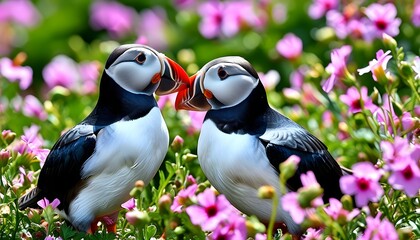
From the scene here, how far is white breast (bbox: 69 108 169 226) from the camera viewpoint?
2531mm

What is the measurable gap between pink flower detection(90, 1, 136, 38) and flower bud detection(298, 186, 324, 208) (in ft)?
13.4

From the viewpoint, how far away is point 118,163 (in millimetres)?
2537

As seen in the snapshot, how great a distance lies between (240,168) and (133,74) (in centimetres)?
41

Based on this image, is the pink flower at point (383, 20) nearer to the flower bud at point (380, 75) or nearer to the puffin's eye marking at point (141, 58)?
the flower bud at point (380, 75)

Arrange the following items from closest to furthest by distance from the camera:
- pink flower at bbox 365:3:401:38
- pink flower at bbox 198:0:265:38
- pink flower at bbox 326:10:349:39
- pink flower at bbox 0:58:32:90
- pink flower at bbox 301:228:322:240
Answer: pink flower at bbox 301:228:322:240, pink flower at bbox 365:3:401:38, pink flower at bbox 0:58:32:90, pink flower at bbox 326:10:349:39, pink flower at bbox 198:0:265:38

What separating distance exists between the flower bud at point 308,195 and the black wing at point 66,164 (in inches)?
28.4

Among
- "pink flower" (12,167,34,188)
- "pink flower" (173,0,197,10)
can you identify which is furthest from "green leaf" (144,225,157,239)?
"pink flower" (173,0,197,10)

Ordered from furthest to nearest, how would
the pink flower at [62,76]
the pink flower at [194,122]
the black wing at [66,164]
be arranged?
the pink flower at [62,76], the pink flower at [194,122], the black wing at [66,164]

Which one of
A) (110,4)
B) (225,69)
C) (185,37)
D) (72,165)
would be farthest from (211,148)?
(110,4)

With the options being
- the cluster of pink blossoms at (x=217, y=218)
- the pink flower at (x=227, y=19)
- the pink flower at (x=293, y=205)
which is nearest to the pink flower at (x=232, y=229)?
the cluster of pink blossoms at (x=217, y=218)

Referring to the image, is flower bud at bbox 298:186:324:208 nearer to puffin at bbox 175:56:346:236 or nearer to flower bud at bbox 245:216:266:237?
flower bud at bbox 245:216:266:237

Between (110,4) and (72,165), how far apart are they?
163 inches

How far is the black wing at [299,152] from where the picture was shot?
2486 millimetres

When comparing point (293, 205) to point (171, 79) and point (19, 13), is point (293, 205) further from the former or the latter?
point (19, 13)
